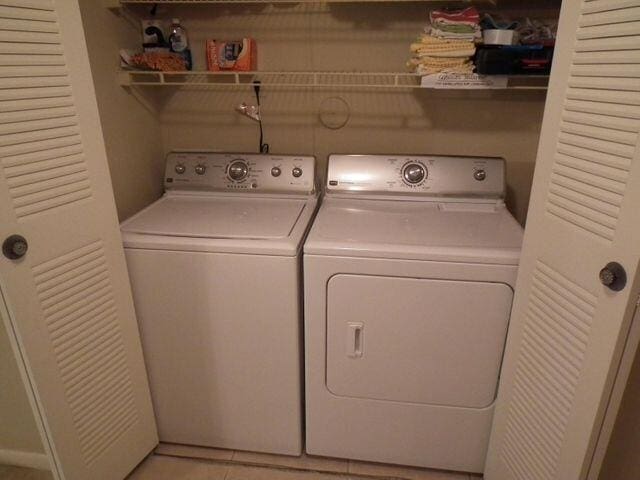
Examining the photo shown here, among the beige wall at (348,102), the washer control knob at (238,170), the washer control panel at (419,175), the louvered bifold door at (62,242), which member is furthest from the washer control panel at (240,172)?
the louvered bifold door at (62,242)

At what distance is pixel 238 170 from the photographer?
190 centimetres

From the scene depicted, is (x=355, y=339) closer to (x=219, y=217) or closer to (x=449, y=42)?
(x=219, y=217)

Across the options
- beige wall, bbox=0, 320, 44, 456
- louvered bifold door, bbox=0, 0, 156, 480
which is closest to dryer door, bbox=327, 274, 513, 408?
louvered bifold door, bbox=0, 0, 156, 480

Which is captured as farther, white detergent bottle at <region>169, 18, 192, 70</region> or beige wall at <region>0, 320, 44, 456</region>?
white detergent bottle at <region>169, 18, 192, 70</region>

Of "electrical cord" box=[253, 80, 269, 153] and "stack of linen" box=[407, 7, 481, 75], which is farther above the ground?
"stack of linen" box=[407, 7, 481, 75]

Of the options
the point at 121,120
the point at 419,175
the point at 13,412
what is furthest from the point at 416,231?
the point at 13,412

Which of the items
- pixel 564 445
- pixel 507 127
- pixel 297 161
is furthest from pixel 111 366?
pixel 507 127

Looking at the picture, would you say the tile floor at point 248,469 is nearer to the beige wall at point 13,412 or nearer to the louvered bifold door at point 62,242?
the beige wall at point 13,412

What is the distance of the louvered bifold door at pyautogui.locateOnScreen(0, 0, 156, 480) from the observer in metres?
1.05

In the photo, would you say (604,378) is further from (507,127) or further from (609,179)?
(507,127)

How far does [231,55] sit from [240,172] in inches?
19.8

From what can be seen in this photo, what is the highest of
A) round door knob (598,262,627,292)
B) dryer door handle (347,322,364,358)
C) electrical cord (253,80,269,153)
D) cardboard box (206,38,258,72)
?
cardboard box (206,38,258,72)

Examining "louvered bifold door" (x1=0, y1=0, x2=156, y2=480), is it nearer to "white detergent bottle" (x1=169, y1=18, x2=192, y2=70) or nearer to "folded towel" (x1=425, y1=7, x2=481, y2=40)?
"white detergent bottle" (x1=169, y1=18, x2=192, y2=70)

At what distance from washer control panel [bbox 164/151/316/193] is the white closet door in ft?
3.19
